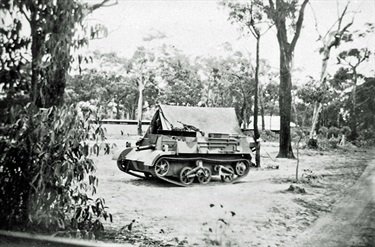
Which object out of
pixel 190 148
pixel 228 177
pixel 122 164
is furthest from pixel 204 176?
pixel 122 164

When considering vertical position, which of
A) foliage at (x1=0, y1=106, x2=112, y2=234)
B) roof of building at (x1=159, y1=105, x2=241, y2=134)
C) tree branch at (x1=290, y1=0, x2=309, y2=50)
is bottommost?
foliage at (x1=0, y1=106, x2=112, y2=234)

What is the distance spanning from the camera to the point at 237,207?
4.44m

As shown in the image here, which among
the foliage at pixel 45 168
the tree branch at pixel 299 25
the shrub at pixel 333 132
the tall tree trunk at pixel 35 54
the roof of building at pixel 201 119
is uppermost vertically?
the tree branch at pixel 299 25

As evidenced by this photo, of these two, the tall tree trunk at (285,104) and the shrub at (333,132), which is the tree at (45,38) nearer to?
the tall tree trunk at (285,104)

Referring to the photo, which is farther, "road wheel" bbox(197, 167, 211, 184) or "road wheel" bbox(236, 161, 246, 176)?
"road wheel" bbox(236, 161, 246, 176)

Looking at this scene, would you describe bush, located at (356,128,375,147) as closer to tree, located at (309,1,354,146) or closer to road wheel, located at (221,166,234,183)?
tree, located at (309,1,354,146)

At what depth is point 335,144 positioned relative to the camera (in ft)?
21.0

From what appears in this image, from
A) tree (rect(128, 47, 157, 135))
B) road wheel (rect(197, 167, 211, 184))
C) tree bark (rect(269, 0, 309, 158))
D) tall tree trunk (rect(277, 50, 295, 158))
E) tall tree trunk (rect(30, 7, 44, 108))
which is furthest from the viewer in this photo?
road wheel (rect(197, 167, 211, 184))

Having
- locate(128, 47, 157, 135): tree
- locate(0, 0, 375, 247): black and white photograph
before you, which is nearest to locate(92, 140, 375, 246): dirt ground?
locate(0, 0, 375, 247): black and white photograph

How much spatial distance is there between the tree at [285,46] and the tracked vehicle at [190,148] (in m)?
1.32

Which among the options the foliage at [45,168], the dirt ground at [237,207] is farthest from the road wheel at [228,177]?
the foliage at [45,168]

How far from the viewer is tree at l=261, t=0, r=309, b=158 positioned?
502 centimetres

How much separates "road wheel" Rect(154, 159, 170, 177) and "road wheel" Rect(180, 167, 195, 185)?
1.15ft

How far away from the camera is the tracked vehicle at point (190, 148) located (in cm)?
729
